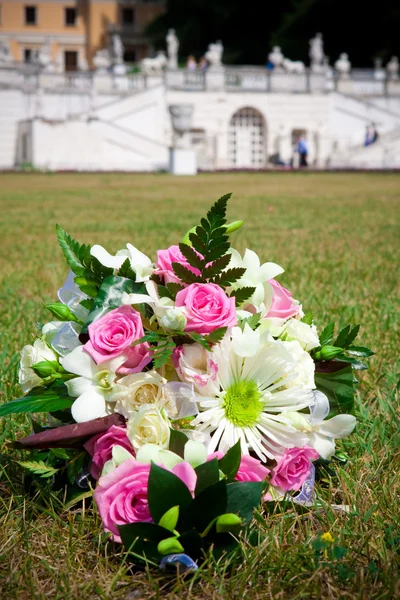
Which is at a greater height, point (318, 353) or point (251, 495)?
point (318, 353)

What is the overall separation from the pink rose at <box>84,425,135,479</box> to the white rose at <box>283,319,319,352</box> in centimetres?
49

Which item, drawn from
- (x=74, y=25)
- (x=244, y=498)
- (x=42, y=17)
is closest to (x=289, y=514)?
(x=244, y=498)

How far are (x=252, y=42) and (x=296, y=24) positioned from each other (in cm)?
333

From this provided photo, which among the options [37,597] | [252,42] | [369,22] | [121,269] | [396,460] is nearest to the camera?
[37,597]

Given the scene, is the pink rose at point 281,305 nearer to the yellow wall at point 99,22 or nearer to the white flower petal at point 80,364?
the white flower petal at point 80,364

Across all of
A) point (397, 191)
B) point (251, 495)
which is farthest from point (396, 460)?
point (397, 191)

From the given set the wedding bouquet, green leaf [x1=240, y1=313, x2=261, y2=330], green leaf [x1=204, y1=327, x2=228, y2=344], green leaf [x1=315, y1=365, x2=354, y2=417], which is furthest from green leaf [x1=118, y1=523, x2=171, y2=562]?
green leaf [x1=315, y1=365, x2=354, y2=417]

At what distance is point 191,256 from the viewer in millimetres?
2006

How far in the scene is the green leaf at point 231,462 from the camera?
1.81 metres

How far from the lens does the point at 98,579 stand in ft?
5.43

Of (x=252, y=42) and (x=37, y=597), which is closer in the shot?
(x=37, y=597)

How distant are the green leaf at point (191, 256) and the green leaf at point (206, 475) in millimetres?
508

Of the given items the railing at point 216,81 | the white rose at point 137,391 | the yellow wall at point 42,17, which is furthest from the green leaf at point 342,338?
the yellow wall at point 42,17

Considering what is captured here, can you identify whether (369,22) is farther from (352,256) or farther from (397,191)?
(352,256)
